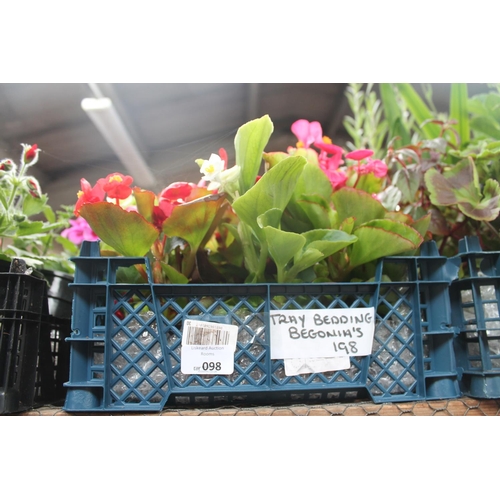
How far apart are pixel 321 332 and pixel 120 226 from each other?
0.28 metres

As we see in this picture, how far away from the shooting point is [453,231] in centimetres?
68

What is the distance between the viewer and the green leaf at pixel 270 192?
0.48m

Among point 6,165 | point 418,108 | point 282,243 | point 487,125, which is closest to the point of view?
point 282,243

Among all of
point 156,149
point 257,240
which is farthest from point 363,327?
point 156,149

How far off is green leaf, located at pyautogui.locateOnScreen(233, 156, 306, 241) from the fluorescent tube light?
0.18 metres

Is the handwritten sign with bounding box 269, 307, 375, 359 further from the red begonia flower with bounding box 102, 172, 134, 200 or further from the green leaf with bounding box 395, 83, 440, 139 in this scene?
the green leaf with bounding box 395, 83, 440, 139

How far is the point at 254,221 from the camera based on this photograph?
0.52m

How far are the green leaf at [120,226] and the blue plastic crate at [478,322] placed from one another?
0.44 meters

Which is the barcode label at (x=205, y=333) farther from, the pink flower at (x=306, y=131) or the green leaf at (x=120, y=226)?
the pink flower at (x=306, y=131)

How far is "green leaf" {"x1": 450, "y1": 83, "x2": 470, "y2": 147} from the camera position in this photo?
79 centimetres

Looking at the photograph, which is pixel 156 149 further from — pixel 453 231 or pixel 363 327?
pixel 453 231

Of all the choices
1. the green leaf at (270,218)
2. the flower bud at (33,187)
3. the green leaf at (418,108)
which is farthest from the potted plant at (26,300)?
the green leaf at (418,108)

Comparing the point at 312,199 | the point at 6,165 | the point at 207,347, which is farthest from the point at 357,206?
the point at 6,165

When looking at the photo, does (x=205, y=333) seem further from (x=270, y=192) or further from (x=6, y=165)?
(x=6, y=165)
